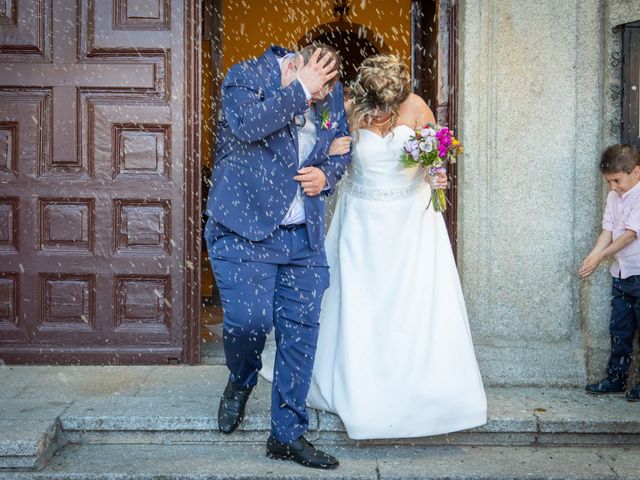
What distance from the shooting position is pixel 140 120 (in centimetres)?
595

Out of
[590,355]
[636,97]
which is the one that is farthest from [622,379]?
[636,97]

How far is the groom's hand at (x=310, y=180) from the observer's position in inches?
177

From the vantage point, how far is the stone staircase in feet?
14.8

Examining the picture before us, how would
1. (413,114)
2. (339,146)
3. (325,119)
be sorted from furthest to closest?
(413,114) → (339,146) → (325,119)

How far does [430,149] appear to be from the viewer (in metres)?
4.80

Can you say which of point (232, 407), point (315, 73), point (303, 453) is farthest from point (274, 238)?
point (303, 453)

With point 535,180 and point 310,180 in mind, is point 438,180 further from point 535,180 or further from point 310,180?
point 535,180

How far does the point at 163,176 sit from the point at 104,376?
136 cm

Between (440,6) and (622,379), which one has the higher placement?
(440,6)

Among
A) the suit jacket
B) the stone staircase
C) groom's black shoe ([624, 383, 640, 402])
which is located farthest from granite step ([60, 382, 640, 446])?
the suit jacket

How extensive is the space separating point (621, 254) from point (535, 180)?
711mm

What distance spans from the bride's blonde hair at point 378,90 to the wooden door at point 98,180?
1.41 m

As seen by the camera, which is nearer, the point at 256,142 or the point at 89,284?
the point at 256,142

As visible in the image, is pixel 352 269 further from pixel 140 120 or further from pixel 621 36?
pixel 621 36
